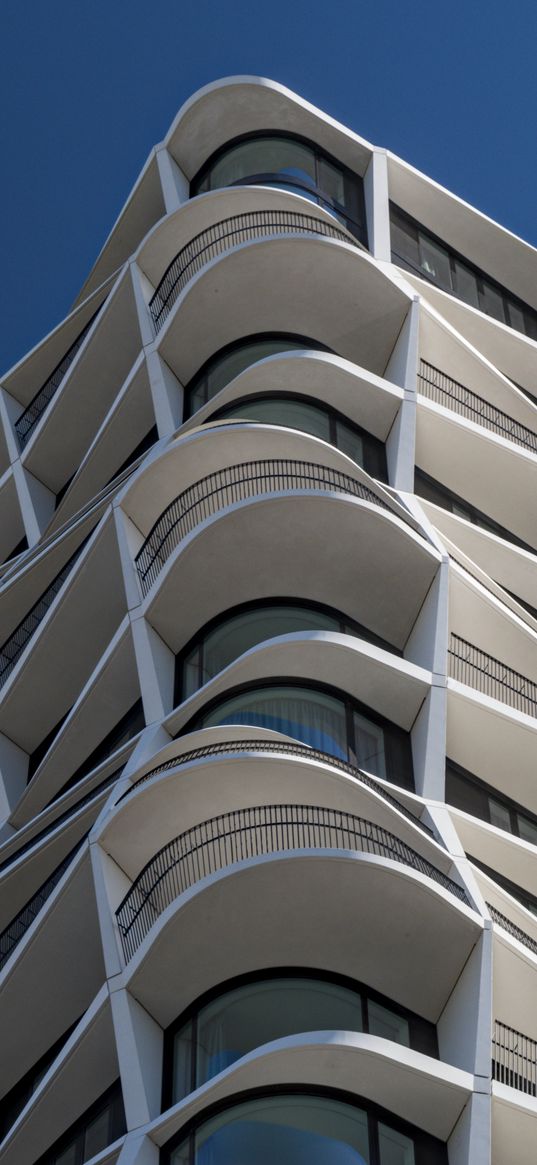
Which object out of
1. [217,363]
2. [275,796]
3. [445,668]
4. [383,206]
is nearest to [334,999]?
[275,796]

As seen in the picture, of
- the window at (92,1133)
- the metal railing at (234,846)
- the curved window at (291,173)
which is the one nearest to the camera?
the metal railing at (234,846)

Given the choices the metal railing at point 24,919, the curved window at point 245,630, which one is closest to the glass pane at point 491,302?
the curved window at point 245,630

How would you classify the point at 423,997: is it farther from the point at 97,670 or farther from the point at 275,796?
the point at 97,670

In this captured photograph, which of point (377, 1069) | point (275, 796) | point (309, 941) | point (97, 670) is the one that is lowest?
point (377, 1069)

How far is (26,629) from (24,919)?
9.69m

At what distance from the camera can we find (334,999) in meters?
23.4

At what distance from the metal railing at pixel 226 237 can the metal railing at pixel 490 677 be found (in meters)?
9.62

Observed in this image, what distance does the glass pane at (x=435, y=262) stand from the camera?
41.4 metres

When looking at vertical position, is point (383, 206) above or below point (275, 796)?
above

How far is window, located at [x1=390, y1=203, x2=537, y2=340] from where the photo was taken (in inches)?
1614

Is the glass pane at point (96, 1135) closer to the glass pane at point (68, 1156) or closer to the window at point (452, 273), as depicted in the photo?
the glass pane at point (68, 1156)

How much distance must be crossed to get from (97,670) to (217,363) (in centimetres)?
766

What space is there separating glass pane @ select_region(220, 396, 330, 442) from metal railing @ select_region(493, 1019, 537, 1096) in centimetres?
1268

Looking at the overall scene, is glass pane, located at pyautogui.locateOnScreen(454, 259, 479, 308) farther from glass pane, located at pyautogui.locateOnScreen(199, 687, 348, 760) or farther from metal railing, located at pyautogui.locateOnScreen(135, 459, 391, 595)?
glass pane, located at pyautogui.locateOnScreen(199, 687, 348, 760)
